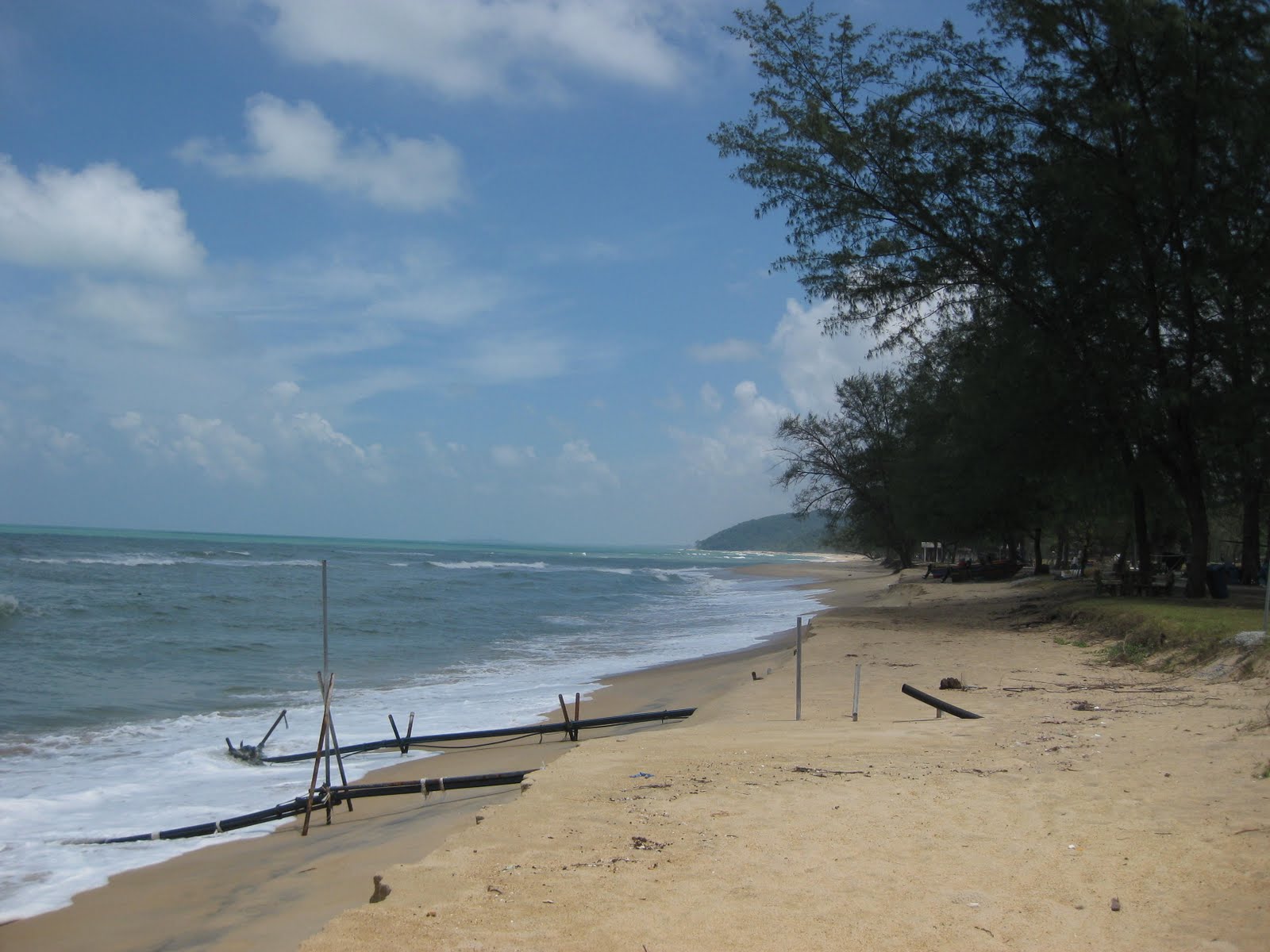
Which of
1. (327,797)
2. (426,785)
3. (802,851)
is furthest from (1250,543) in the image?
(327,797)

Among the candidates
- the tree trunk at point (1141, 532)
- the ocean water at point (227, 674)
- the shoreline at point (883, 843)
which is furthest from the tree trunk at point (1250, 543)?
the shoreline at point (883, 843)

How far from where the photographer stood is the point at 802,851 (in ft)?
17.9

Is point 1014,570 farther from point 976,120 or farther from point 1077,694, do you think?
point 1077,694

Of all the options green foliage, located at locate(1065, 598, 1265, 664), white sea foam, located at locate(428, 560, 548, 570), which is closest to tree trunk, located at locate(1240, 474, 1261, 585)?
green foliage, located at locate(1065, 598, 1265, 664)

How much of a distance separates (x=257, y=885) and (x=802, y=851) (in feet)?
11.9

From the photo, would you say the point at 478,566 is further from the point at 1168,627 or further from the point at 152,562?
the point at 1168,627

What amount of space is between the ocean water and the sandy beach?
5.00ft

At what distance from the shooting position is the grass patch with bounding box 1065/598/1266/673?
12.2 metres

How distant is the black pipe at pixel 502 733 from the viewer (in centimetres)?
1051

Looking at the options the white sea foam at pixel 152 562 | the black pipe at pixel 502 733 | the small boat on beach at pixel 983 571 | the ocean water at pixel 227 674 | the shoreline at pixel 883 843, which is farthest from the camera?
the white sea foam at pixel 152 562

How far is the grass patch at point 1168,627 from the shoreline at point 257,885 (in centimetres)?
857

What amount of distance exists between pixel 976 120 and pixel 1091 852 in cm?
1887

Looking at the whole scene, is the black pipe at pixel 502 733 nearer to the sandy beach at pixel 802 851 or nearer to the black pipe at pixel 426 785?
the sandy beach at pixel 802 851

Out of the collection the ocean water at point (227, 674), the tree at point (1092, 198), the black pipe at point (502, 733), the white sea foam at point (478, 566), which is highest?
the tree at point (1092, 198)
